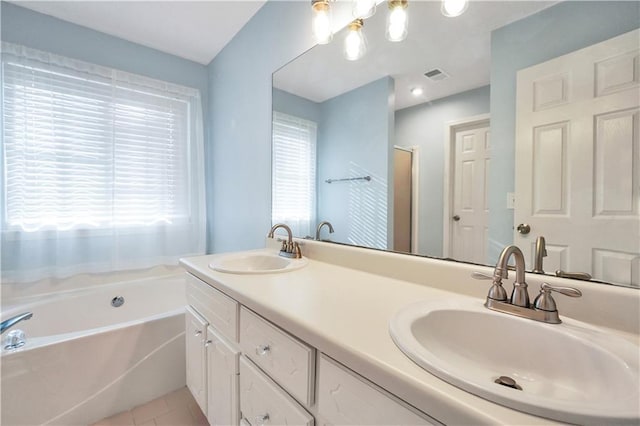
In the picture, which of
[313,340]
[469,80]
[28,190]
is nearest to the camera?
[313,340]

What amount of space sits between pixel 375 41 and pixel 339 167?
1.96 ft

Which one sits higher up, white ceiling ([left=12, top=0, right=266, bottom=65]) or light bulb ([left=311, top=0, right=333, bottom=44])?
white ceiling ([left=12, top=0, right=266, bottom=65])

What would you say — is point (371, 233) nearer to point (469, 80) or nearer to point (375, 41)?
point (469, 80)

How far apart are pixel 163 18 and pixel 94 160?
1.18 meters

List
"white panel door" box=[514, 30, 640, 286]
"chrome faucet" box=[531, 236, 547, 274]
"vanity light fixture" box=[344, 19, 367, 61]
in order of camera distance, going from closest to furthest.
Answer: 1. "white panel door" box=[514, 30, 640, 286]
2. "chrome faucet" box=[531, 236, 547, 274]
3. "vanity light fixture" box=[344, 19, 367, 61]

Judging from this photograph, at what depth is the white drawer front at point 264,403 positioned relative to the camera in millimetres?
679

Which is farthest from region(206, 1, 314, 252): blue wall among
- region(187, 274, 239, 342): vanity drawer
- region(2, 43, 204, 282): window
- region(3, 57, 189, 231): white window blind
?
region(187, 274, 239, 342): vanity drawer

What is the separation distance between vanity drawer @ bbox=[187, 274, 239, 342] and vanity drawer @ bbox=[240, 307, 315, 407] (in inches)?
2.4

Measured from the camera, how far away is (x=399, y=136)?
1112 millimetres

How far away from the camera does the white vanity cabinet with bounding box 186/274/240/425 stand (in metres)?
0.96

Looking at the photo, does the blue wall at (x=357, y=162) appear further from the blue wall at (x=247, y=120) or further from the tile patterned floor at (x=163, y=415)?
the tile patterned floor at (x=163, y=415)

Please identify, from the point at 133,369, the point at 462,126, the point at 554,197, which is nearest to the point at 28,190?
the point at 133,369

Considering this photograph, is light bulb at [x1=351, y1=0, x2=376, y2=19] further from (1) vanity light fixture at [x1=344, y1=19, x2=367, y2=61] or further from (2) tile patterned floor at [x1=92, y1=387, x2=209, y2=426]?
(2) tile patterned floor at [x1=92, y1=387, x2=209, y2=426]

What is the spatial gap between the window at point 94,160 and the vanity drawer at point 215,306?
1292 millimetres
